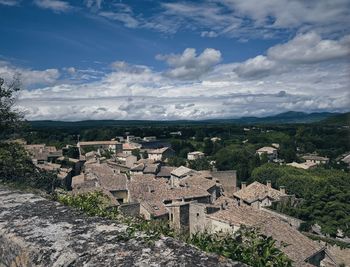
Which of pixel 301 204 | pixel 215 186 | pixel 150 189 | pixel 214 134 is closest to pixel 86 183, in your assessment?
pixel 150 189

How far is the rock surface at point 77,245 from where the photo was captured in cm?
287

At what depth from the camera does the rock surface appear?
9.40 feet

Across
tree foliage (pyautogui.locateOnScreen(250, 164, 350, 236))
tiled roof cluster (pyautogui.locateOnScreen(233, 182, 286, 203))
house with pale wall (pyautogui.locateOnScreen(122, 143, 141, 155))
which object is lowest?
tree foliage (pyautogui.locateOnScreen(250, 164, 350, 236))

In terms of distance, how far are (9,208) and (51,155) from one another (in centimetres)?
5966

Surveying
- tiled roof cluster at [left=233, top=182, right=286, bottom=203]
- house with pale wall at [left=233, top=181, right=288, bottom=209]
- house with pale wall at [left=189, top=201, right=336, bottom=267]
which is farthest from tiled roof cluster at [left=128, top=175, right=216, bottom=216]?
tiled roof cluster at [left=233, top=182, right=286, bottom=203]

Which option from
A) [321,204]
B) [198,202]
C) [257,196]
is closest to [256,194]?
[257,196]

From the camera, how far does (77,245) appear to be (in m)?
3.21

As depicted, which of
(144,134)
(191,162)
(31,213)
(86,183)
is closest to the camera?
(31,213)

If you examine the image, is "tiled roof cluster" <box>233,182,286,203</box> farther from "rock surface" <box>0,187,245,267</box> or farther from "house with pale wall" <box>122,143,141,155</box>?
"house with pale wall" <box>122,143,141,155</box>

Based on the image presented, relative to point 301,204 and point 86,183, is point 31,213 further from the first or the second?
point 301,204

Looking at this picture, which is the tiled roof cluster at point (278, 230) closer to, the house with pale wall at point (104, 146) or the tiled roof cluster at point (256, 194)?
the tiled roof cluster at point (256, 194)

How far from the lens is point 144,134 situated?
136 meters

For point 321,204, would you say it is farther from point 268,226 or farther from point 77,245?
point 77,245

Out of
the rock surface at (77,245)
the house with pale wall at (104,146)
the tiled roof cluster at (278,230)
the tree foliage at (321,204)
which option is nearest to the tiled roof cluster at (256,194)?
the tree foliage at (321,204)
